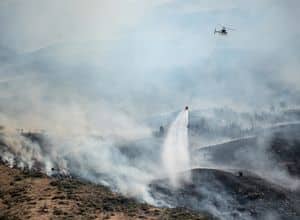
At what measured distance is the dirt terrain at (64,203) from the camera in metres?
53.8

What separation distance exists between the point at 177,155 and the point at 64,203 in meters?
61.9

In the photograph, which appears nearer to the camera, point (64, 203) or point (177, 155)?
point (64, 203)

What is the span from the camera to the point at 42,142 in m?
124

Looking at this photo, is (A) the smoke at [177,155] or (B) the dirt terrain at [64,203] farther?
(A) the smoke at [177,155]

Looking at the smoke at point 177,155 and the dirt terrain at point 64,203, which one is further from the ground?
the smoke at point 177,155

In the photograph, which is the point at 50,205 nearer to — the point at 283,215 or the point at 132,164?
the point at 283,215

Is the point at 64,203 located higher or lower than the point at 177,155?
lower

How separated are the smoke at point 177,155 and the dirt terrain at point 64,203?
24440 millimetres

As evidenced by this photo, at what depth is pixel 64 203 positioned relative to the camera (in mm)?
57062

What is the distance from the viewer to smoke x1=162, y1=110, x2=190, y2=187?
3630 inches

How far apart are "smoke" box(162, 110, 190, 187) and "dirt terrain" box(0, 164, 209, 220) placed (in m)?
24.4

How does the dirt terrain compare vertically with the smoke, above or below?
below

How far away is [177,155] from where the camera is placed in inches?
4567

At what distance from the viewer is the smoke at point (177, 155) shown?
9220cm
